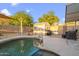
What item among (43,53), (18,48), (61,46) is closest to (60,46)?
(61,46)

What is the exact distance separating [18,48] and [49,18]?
1.05ft

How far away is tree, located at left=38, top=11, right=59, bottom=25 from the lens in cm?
185

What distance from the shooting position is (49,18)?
6.24 feet

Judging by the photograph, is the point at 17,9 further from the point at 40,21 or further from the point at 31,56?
the point at 31,56

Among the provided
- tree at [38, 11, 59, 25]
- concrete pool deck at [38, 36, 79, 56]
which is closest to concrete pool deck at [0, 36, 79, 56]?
concrete pool deck at [38, 36, 79, 56]

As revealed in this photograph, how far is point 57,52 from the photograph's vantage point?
72.1 inches

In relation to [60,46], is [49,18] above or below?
above

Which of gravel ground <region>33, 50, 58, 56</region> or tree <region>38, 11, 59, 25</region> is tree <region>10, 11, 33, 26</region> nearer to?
tree <region>38, 11, 59, 25</region>

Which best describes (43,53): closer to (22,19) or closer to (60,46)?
(60,46)

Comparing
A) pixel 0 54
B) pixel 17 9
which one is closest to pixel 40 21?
pixel 17 9

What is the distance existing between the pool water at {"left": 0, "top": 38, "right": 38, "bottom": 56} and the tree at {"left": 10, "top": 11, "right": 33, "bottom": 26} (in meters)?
0.12

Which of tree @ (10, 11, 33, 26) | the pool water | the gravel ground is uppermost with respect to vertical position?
tree @ (10, 11, 33, 26)

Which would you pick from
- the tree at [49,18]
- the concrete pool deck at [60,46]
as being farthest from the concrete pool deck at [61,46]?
the tree at [49,18]

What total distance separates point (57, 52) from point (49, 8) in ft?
1.04
